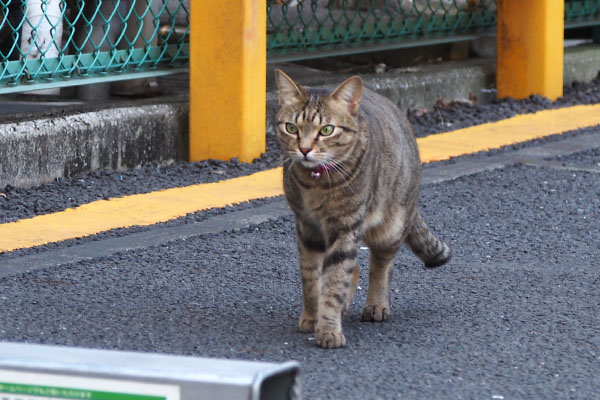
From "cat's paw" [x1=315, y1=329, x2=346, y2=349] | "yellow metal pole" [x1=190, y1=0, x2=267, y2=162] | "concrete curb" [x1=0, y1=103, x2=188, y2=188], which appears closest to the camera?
"cat's paw" [x1=315, y1=329, x2=346, y2=349]

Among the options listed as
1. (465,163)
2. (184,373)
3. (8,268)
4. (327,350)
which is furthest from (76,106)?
(184,373)

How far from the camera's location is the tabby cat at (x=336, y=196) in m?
4.11

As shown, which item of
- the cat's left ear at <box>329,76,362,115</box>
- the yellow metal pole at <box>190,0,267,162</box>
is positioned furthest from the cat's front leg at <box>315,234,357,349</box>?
the yellow metal pole at <box>190,0,267,162</box>

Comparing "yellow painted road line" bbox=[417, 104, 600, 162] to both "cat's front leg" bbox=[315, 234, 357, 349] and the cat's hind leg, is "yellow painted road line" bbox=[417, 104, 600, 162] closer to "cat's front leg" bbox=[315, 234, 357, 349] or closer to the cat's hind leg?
the cat's hind leg

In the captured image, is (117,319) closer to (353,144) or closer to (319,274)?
(319,274)

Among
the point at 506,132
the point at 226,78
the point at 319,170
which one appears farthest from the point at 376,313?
the point at 506,132

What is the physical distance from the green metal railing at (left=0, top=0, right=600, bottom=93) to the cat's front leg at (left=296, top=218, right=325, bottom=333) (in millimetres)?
2595

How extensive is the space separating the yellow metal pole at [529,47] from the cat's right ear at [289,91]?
218 inches

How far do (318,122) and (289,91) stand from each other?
7.2 inches

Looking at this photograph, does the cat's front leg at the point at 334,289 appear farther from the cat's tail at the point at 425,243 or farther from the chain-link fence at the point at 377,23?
the chain-link fence at the point at 377,23

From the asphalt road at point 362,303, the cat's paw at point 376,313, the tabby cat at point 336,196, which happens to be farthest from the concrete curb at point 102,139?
the cat's paw at point 376,313

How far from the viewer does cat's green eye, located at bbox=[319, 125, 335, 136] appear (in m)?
4.14

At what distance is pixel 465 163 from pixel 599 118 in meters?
2.06

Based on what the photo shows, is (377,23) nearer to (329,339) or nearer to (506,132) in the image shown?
(506,132)
